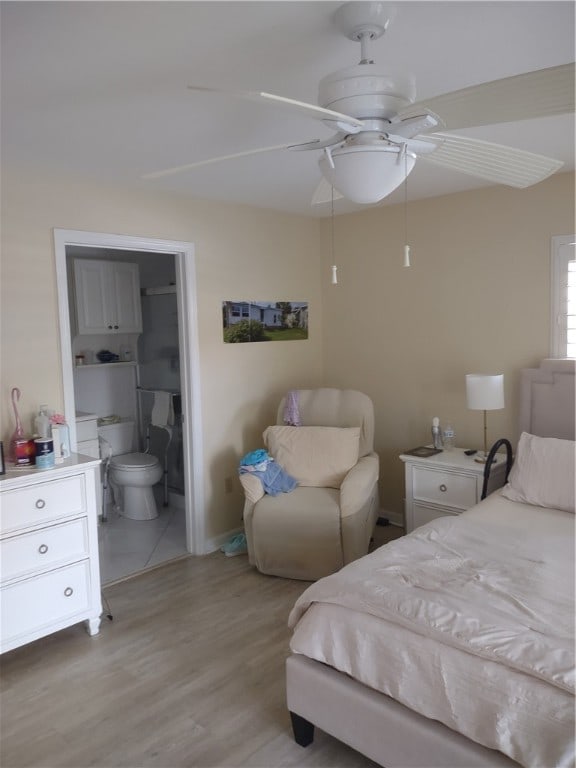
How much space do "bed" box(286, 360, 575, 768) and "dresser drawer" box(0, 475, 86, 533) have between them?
4.46 ft

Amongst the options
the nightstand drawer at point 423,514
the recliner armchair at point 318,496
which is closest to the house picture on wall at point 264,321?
the recliner armchair at point 318,496

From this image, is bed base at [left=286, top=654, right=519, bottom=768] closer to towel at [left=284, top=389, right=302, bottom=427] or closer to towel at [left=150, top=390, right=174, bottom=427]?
towel at [left=284, top=389, right=302, bottom=427]

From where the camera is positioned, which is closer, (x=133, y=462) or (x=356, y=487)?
(x=356, y=487)

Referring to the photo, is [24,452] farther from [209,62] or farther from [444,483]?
[444,483]

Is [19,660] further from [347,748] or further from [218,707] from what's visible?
[347,748]

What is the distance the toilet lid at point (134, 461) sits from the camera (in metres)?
4.74

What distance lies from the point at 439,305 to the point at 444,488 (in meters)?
1.33

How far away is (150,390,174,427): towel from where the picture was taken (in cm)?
502

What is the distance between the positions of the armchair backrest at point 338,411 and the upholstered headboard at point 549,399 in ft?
3.31

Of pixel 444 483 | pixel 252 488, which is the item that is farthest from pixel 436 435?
pixel 252 488

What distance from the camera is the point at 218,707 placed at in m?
2.51

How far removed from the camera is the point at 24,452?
292 centimetres

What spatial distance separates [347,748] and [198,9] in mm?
2598

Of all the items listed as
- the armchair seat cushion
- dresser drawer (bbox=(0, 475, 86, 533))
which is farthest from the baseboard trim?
dresser drawer (bbox=(0, 475, 86, 533))
